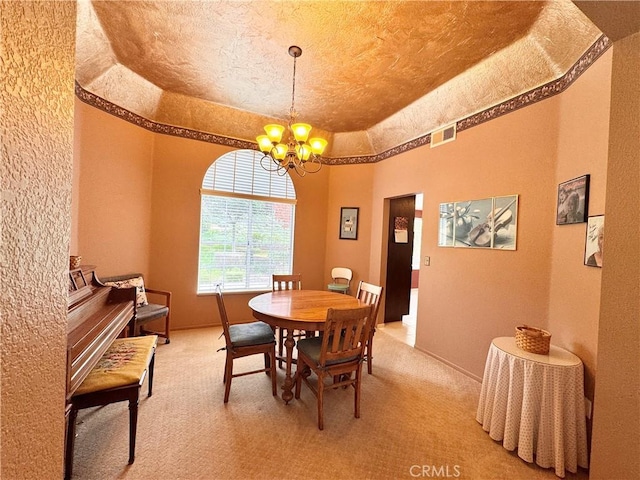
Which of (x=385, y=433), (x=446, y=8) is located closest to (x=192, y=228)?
(x=385, y=433)

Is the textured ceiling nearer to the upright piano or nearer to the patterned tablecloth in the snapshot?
the upright piano

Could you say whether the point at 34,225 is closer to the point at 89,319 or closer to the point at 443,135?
the point at 89,319

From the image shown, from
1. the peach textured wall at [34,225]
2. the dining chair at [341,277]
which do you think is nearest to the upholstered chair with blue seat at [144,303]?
the dining chair at [341,277]

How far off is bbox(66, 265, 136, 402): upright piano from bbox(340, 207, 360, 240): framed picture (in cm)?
306

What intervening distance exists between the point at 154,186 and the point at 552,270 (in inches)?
176

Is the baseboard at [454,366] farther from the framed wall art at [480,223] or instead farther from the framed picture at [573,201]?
the framed picture at [573,201]

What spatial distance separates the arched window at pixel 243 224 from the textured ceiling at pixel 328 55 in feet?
2.70

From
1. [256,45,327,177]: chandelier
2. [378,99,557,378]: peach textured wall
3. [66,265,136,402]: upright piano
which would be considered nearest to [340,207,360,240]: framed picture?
[378,99,557,378]: peach textured wall

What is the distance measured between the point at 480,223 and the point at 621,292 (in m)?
1.96

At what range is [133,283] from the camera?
10.8 feet

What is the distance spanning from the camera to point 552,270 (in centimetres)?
224

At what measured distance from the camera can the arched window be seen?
158 inches

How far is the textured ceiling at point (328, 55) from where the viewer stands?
2.05 metres

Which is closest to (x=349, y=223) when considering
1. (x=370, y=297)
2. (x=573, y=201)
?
(x=370, y=297)
